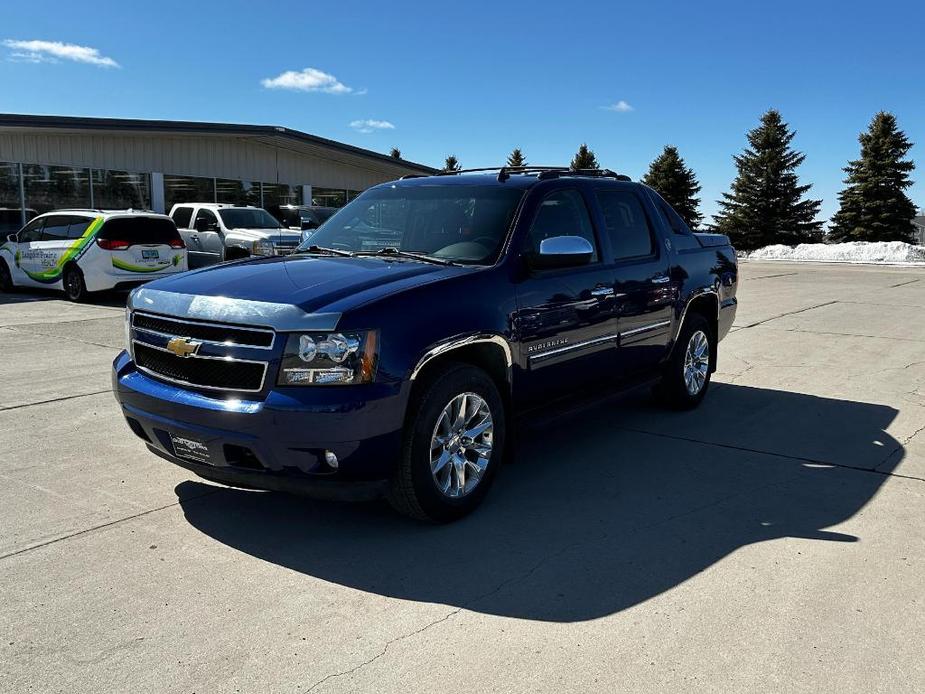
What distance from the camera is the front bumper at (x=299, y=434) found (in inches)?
147

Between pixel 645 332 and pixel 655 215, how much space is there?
996 millimetres

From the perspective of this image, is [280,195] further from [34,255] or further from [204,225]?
[34,255]

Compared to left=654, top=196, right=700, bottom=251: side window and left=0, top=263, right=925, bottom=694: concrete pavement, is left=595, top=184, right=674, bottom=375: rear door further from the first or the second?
left=0, top=263, right=925, bottom=694: concrete pavement

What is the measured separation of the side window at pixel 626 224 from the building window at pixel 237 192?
22.0 metres

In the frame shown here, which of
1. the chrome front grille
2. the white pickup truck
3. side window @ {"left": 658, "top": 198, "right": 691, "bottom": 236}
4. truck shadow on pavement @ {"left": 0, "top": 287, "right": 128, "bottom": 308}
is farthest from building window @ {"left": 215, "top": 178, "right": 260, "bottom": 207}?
the chrome front grille

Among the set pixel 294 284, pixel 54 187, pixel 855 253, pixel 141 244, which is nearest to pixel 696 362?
pixel 294 284

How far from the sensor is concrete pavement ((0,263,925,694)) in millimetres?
3008

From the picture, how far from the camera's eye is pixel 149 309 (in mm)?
4312

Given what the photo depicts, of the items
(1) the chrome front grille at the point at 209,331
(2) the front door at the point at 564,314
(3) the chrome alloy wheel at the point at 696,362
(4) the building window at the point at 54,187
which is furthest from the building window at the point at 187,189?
(1) the chrome front grille at the point at 209,331

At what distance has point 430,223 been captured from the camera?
5.17m

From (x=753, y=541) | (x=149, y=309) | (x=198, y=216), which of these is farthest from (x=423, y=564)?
(x=198, y=216)

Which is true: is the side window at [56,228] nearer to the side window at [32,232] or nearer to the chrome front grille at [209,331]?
the side window at [32,232]

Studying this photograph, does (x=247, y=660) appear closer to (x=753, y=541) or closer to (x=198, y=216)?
(x=753, y=541)

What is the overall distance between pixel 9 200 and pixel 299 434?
20.4 meters
